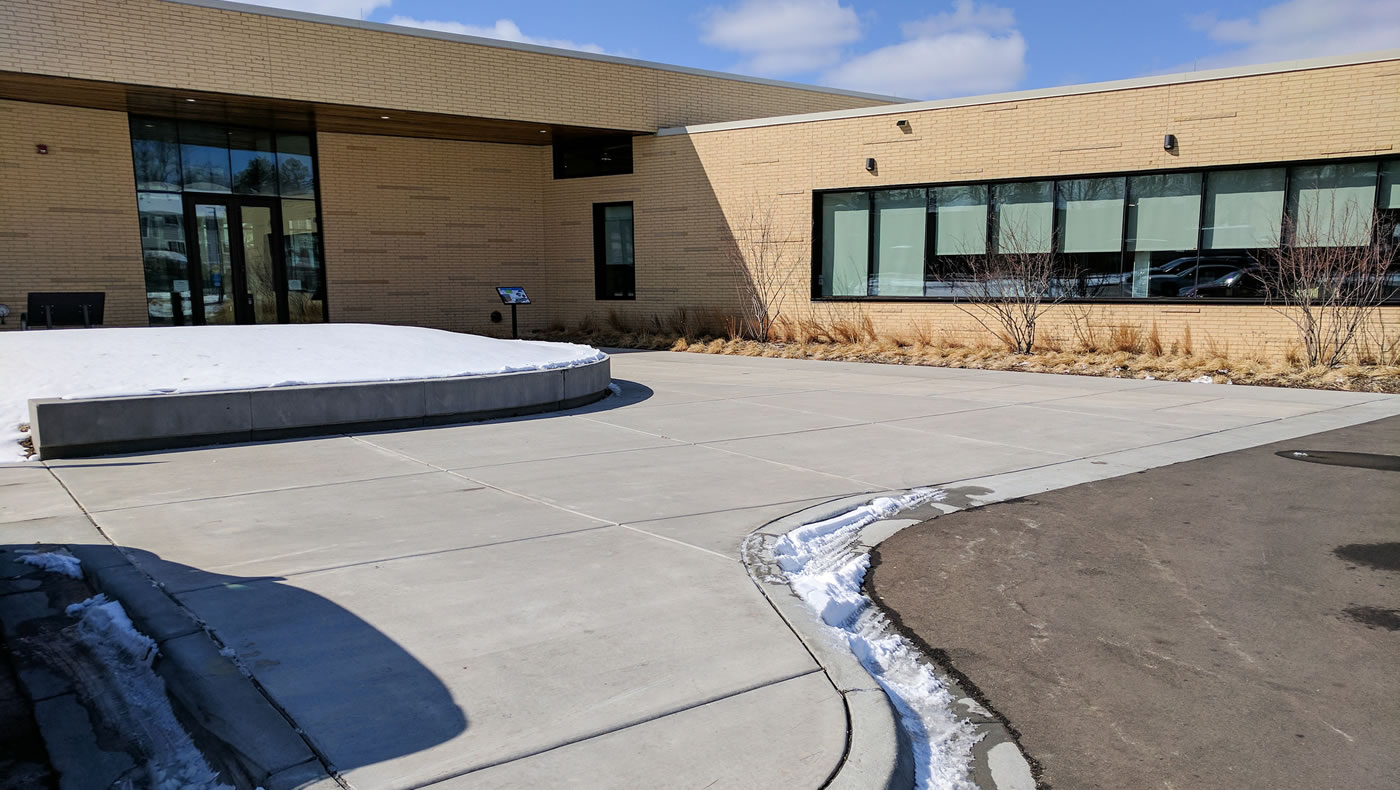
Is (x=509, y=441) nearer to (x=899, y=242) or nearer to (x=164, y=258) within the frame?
(x=899, y=242)

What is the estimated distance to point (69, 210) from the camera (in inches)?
695

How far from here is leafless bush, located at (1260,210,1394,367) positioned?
44.9 feet

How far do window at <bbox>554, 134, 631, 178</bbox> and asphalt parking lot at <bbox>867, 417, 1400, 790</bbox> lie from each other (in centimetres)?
1683

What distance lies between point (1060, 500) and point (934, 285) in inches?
459

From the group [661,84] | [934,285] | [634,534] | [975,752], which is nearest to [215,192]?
[661,84]

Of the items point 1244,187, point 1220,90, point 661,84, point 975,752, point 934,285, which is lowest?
point 975,752

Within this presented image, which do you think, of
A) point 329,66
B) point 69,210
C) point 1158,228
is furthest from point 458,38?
point 1158,228

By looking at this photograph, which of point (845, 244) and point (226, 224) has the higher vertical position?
point (226, 224)

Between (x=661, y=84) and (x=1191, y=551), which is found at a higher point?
(x=661, y=84)

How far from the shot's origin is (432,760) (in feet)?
10.3

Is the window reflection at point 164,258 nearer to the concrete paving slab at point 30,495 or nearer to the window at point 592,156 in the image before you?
the window at point 592,156

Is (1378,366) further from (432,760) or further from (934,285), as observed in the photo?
(432,760)

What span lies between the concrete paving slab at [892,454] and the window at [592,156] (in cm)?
1430

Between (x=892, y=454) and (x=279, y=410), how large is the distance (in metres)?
5.74
